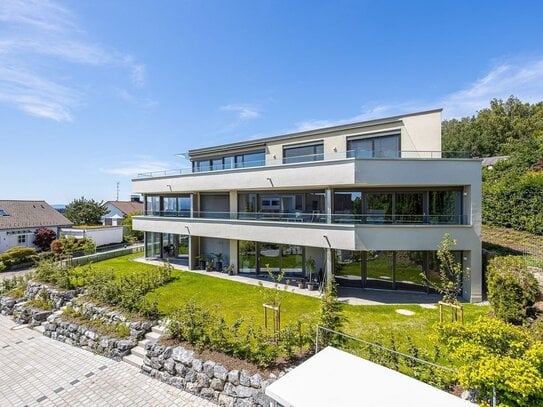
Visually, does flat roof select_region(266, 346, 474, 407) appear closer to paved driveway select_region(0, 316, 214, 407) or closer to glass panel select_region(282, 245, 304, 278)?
paved driveway select_region(0, 316, 214, 407)

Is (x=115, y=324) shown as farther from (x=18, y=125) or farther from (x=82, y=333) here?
(x=18, y=125)

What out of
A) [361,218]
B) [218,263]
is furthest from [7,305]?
[361,218]

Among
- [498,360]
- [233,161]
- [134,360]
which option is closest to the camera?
[498,360]

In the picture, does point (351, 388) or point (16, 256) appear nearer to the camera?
point (351, 388)

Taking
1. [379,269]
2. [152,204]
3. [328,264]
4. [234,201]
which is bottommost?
[379,269]

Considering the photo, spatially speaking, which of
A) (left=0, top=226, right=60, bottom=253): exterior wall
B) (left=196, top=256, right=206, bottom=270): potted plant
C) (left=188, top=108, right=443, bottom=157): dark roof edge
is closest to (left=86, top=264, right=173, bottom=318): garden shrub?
(left=196, top=256, right=206, bottom=270): potted plant

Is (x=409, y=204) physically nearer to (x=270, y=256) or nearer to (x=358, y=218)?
(x=358, y=218)

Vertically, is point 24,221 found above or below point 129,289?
above
